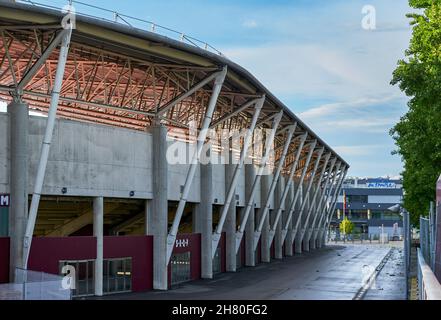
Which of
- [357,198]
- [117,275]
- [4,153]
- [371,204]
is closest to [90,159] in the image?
[4,153]

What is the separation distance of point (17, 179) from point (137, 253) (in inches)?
389

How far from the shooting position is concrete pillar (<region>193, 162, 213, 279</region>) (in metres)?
45.9

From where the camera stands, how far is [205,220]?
46062mm

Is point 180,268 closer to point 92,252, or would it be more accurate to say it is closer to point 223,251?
point 92,252

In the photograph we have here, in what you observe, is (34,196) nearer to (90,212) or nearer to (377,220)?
(90,212)

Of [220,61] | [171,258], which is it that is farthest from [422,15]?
[171,258]

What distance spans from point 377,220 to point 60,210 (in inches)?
5108

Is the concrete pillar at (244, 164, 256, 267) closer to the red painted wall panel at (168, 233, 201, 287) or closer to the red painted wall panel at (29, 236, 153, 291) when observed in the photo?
the red painted wall panel at (168, 233, 201, 287)

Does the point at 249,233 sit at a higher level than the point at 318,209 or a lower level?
lower

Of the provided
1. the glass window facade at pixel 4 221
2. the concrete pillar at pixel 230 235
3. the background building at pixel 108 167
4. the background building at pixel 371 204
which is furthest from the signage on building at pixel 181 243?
the background building at pixel 371 204

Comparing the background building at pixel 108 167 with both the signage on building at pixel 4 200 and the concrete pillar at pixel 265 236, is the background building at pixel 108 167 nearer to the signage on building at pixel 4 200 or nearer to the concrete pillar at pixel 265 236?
the signage on building at pixel 4 200

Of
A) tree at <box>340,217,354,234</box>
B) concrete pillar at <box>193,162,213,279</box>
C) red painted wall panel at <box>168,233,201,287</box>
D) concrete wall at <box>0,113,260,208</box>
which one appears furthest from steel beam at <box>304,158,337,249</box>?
concrete wall at <box>0,113,260,208</box>

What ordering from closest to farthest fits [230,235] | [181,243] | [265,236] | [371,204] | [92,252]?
[92,252], [181,243], [230,235], [265,236], [371,204]

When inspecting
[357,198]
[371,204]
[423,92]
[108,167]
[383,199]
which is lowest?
[371,204]
